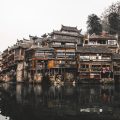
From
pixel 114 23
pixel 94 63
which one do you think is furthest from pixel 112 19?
pixel 94 63

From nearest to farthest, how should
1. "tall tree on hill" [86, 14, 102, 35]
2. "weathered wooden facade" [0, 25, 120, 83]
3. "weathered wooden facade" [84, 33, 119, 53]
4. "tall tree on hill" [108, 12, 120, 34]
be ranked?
1. "weathered wooden facade" [0, 25, 120, 83]
2. "weathered wooden facade" [84, 33, 119, 53]
3. "tall tree on hill" [108, 12, 120, 34]
4. "tall tree on hill" [86, 14, 102, 35]

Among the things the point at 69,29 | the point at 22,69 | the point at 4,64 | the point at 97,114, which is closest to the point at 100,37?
the point at 69,29

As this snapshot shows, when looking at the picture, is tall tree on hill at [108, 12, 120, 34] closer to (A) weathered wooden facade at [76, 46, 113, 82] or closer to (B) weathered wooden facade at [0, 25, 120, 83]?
(B) weathered wooden facade at [0, 25, 120, 83]

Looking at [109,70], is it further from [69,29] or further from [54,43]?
[69,29]

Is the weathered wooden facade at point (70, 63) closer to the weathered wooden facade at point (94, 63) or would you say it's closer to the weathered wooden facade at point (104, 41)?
the weathered wooden facade at point (94, 63)

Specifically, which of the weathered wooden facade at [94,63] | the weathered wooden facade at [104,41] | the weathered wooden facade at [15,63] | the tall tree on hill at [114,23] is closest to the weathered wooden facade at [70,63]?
the weathered wooden facade at [94,63]

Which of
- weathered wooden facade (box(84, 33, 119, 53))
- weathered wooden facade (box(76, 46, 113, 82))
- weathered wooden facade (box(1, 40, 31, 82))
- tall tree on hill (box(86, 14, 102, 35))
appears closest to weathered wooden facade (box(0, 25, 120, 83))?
weathered wooden facade (box(76, 46, 113, 82))

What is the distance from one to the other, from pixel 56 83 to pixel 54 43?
15096 millimetres

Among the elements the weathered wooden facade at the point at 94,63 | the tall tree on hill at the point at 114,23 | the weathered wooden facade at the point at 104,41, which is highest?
the tall tree on hill at the point at 114,23

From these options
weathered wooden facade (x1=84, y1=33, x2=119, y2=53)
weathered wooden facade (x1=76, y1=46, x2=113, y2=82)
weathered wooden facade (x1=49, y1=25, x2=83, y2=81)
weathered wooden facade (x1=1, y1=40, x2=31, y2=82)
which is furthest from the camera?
weathered wooden facade (x1=84, y1=33, x2=119, y2=53)

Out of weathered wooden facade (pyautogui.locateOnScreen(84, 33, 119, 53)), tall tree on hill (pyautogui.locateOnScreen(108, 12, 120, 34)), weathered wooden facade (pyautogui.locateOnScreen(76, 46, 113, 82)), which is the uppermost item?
tall tree on hill (pyautogui.locateOnScreen(108, 12, 120, 34))

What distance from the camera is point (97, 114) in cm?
2306

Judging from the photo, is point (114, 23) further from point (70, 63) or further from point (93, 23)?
point (70, 63)

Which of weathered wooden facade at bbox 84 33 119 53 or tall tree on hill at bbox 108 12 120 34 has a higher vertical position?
tall tree on hill at bbox 108 12 120 34
